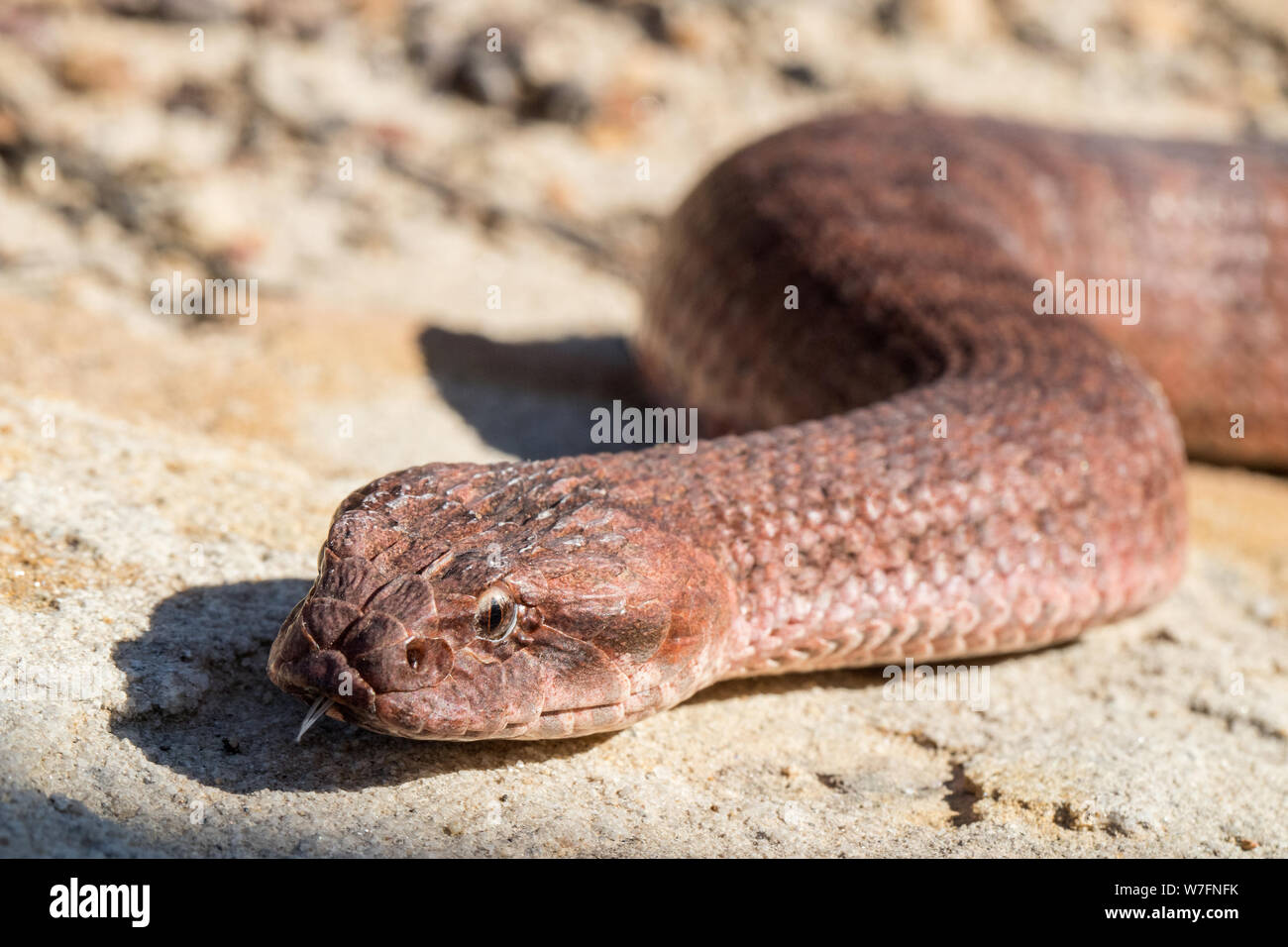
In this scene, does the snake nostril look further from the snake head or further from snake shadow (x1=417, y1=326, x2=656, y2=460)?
snake shadow (x1=417, y1=326, x2=656, y2=460)

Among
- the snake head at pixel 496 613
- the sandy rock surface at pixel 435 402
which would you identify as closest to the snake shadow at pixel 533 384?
the sandy rock surface at pixel 435 402

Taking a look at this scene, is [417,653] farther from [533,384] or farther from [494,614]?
[533,384]

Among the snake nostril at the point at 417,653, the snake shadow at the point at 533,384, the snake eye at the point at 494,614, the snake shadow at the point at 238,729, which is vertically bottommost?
the snake shadow at the point at 238,729

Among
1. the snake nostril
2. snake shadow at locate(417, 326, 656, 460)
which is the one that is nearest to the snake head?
the snake nostril

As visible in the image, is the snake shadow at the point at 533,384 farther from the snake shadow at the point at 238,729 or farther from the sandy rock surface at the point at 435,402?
the snake shadow at the point at 238,729

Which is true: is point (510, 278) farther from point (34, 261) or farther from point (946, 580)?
point (946, 580)
